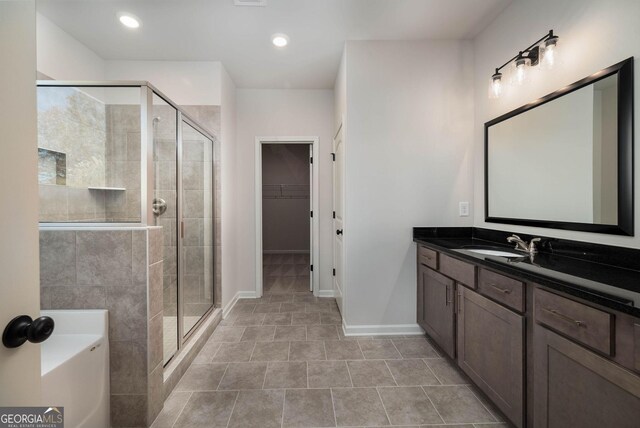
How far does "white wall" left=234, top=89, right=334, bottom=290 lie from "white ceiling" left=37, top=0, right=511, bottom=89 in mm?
648

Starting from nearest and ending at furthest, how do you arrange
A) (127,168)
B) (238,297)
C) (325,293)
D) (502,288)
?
(502,288), (127,168), (238,297), (325,293)

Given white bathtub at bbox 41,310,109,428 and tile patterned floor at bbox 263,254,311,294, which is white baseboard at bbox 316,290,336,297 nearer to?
tile patterned floor at bbox 263,254,311,294

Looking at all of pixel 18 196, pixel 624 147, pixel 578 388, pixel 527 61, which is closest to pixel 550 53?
pixel 527 61

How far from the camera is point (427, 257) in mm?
2379

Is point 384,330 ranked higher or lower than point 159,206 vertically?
lower

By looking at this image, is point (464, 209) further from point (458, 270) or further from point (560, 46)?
point (560, 46)

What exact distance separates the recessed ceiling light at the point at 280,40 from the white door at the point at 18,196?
2.22m

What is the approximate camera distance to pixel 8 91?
0.60m

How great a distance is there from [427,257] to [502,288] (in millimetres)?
909

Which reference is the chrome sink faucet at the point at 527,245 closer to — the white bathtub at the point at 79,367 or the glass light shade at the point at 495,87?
the glass light shade at the point at 495,87

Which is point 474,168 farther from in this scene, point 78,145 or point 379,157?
point 78,145

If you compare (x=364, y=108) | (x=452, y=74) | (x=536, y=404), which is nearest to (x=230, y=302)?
(x=364, y=108)

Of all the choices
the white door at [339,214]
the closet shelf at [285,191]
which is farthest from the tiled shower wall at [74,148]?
the closet shelf at [285,191]

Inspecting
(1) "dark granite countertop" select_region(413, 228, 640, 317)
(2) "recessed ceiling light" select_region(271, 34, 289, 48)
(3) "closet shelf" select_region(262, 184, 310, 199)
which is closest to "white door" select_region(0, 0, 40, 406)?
(1) "dark granite countertop" select_region(413, 228, 640, 317)
